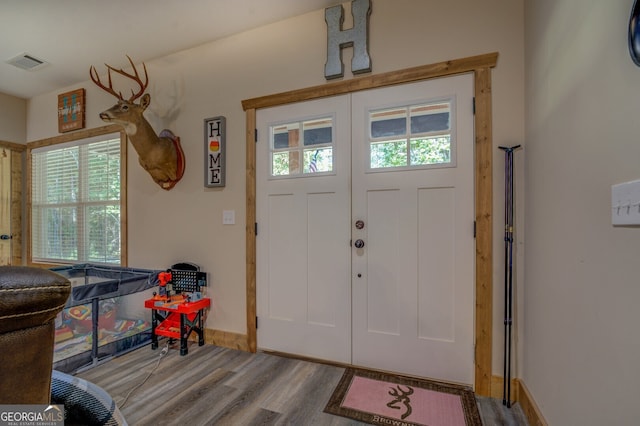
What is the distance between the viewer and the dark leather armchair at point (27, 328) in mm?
333

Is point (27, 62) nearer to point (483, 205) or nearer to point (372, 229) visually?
point (372, 229)

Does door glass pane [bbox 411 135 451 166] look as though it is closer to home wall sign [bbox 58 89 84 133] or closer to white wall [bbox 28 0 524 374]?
white wall [bbox 28 0 524 374]

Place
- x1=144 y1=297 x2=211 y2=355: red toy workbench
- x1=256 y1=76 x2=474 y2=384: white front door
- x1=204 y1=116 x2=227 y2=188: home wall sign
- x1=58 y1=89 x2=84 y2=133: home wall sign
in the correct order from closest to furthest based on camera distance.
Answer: x1=256 y1=76 x2=474 y2=384: white front door → x1=144 y1=297 x2=211 y2=355: red toy workbench → x1=204 y1=116 x2=227 y2=188: home wall sign → x1=58 y1=89 x2=84 y2=133: home wall sign

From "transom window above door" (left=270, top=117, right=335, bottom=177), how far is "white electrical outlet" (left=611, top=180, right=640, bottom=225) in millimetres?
1671

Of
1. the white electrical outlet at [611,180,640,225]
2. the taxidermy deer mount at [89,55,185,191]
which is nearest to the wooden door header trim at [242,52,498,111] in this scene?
the taxidermy deer mount at [89,55,185,191]

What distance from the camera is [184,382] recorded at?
6.80 ft

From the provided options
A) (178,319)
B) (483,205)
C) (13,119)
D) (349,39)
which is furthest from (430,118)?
(13,119)

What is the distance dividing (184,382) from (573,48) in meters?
3.00

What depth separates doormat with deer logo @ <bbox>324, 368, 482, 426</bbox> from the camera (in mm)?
1681

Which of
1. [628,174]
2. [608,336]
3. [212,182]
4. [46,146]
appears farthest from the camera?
[46,146]

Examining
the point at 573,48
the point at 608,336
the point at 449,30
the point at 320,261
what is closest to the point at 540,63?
the point at 573,48

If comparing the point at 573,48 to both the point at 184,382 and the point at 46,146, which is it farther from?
the point at 46,146

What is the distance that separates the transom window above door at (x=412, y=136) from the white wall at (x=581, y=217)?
1.61 feet

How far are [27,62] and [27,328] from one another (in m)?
4.46
